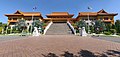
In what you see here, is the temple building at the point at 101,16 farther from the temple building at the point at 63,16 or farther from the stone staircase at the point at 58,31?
the stone staircase at the point at 58,31

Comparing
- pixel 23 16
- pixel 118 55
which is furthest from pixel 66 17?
pixel 118 55

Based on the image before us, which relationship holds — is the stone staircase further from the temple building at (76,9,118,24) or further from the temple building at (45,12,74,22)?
the temple building at (76,9,118,24)

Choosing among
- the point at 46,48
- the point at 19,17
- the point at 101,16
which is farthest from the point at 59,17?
the point at 46,48

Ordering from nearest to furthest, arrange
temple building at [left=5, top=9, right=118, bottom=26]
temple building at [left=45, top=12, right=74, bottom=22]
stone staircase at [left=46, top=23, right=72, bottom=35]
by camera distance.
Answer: stone staircase at [left=46, top=23, right=72, bottom=35]
temple building at [left=5, top=9, right=118, bottom=26]
temple building at [left=45, top=12, right=74, bottom=22]

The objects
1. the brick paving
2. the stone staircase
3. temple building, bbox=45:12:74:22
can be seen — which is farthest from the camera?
temple building, bbox=45:12:74:22

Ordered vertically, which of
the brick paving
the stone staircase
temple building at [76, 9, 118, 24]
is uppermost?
temple building at [76, 9, 118, 24]

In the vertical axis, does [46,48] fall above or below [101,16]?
below

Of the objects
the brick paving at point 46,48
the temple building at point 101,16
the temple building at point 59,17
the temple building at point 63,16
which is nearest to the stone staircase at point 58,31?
the temple building at point 63,16

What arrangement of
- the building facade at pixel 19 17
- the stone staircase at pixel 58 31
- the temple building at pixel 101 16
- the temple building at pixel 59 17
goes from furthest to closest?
the building facade at pixel 19 17 → the temple building at pixel 59 17 → the temple building at pixel 101 16 → the stone staircase at pixel 58 31

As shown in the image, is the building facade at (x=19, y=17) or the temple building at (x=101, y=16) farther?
the building facade at (x=19, y=17)

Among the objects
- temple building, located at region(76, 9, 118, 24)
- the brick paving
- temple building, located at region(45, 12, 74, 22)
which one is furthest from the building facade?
the brick paving

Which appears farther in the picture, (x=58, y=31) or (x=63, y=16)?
(x=63, y=16)

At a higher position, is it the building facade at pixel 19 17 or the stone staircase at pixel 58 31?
the building facade at pixel 19 17

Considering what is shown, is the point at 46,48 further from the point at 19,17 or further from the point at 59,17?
the point at 19,17
